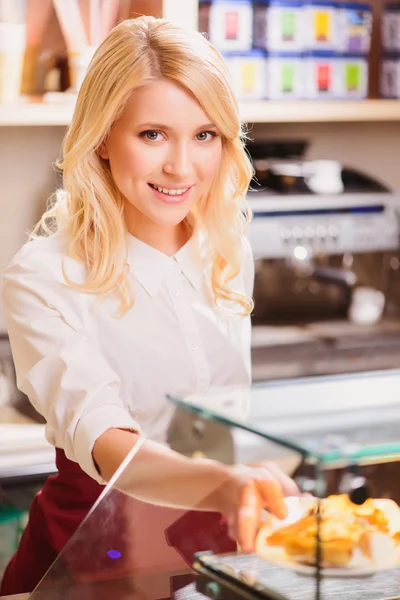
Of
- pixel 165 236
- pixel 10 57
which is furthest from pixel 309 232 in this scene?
pixel 165 236

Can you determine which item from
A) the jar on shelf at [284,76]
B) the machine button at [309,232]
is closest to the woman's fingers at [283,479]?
the machine button at [309,232]

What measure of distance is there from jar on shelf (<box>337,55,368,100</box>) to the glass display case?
82.3 inches

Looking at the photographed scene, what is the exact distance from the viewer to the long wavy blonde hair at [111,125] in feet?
4.00

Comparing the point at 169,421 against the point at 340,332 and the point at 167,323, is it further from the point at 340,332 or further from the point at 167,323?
the point at 340,332

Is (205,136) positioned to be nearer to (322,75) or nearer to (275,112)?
(275,112)

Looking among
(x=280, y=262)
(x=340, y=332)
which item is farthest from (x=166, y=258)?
(x=280, y=262)

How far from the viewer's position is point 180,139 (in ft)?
4.02

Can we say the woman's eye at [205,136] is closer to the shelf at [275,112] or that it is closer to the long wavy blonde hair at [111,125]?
the long wavy blonde hair at [111,125]

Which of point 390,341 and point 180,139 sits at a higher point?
point 180,139

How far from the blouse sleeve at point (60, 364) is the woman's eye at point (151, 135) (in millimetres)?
211

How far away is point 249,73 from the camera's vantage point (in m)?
2.85

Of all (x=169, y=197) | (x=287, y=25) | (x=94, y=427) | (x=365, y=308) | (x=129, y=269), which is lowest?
(x=365, y=308)

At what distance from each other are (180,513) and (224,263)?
0.56 m

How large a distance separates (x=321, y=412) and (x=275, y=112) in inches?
78.1
